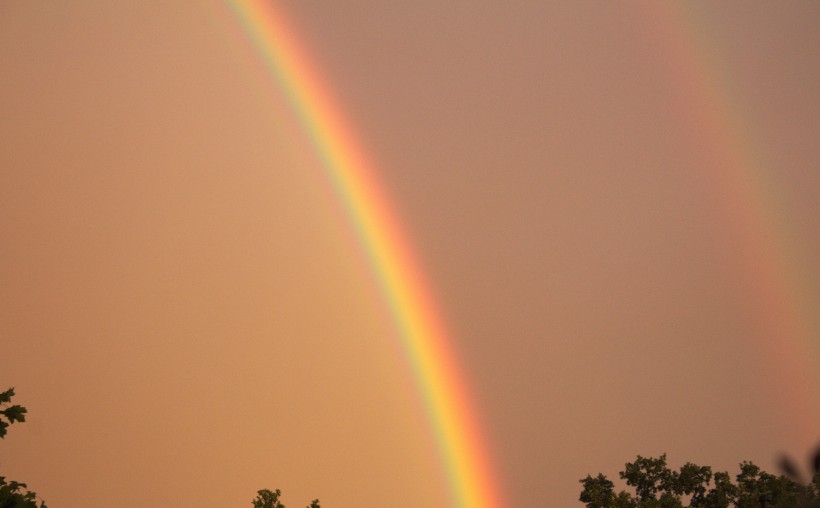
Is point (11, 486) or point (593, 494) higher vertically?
point (593, 494)

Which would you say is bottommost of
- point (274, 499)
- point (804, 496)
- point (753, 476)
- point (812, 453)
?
point (812, 453)

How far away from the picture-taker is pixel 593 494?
41.3 meters

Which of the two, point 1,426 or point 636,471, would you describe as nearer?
point 1,426

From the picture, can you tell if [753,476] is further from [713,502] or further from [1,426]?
[1,426]

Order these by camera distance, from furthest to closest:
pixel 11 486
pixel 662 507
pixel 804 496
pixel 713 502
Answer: pixel 713 502 < pixel 662 507 < pixel 11 486 < pixel 804 496

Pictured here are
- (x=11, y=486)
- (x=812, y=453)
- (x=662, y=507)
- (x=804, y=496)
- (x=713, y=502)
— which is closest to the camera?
(x=812, y=453)

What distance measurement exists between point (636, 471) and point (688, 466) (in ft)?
8.99

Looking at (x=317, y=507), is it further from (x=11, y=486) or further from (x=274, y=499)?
(x=11, y=486)

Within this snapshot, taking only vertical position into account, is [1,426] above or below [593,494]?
below

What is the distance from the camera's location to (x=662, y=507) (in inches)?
1540

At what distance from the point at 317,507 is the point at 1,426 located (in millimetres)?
16342

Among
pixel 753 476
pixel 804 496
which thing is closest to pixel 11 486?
pixel 804 496

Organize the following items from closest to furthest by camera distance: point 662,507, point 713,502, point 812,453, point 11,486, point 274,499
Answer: point 812,453 < point 11,486 < point 274,499 < point 662,507 < point 713,502

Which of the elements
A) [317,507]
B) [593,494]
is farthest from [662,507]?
[317,507]
